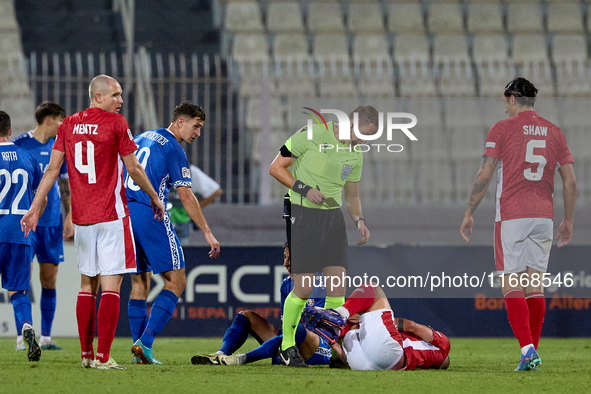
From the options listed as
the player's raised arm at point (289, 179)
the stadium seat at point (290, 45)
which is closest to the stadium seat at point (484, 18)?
the stadium seat at point (290, 45)

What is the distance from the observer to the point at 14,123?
8992 millimetres

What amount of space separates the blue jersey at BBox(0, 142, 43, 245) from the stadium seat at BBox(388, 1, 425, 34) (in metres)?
7.86

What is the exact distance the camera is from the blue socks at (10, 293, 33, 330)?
219 inches

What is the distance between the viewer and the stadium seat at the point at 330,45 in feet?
38.5

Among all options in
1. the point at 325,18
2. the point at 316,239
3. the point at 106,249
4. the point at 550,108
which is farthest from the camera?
the point at 325,18

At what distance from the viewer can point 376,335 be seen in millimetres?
4473

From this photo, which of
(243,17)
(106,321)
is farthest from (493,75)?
(106,321)

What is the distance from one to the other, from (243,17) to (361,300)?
813cm

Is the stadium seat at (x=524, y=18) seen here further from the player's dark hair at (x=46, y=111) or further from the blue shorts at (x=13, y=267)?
the blue shorts at (x=13, y=267)

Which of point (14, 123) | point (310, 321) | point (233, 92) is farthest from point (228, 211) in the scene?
point (310, 321)

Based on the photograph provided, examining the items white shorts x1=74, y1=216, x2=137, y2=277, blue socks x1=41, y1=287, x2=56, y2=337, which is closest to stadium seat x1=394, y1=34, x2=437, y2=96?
blue socks x1=41, y1=287, x2=56, y2=337

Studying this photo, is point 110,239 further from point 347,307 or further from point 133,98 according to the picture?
point 133,98

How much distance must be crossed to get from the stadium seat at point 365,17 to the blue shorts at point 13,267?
7775 millimetres

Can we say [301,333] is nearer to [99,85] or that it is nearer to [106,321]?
[106,321]
